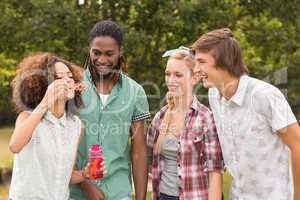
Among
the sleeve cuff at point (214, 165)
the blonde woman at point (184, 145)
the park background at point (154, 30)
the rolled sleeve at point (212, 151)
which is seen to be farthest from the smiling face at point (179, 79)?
the park background at point (154, 30)

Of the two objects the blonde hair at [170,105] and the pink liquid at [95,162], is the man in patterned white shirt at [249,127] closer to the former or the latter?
the blonde hair at [170,105]

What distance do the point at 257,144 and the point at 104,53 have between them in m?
1.15

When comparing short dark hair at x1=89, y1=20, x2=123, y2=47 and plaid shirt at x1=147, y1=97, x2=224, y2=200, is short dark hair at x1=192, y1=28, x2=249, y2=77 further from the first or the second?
short dark hair at x1=89, y1=20, x2=123, y2=47

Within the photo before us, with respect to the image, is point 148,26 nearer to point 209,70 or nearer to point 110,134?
point 110,134

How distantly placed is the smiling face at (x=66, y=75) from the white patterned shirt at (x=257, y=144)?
3.06ft

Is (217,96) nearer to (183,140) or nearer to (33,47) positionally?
(183,140)

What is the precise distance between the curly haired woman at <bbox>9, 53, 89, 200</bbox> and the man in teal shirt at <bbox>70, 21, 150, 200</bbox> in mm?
177

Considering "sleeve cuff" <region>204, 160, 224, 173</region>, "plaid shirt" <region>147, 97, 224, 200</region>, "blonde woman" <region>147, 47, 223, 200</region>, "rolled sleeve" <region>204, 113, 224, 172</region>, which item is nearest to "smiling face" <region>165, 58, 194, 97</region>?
"blonde woman" <region>147, 47, 223, 200</region>

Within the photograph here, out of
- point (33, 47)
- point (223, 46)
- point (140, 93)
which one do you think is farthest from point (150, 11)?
point (223, 46)

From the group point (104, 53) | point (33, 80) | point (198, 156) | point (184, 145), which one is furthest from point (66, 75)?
point (198, 156)

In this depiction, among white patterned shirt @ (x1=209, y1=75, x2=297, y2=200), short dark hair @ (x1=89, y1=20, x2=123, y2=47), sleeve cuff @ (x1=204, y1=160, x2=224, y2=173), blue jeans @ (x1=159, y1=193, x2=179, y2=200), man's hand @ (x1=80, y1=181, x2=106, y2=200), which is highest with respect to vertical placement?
short dark hair @ (x1=89, y1=20, x2=123, y2=47)

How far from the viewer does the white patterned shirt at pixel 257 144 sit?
9.12 ft

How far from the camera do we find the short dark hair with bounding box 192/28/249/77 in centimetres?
296

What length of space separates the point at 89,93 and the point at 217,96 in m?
0.86
